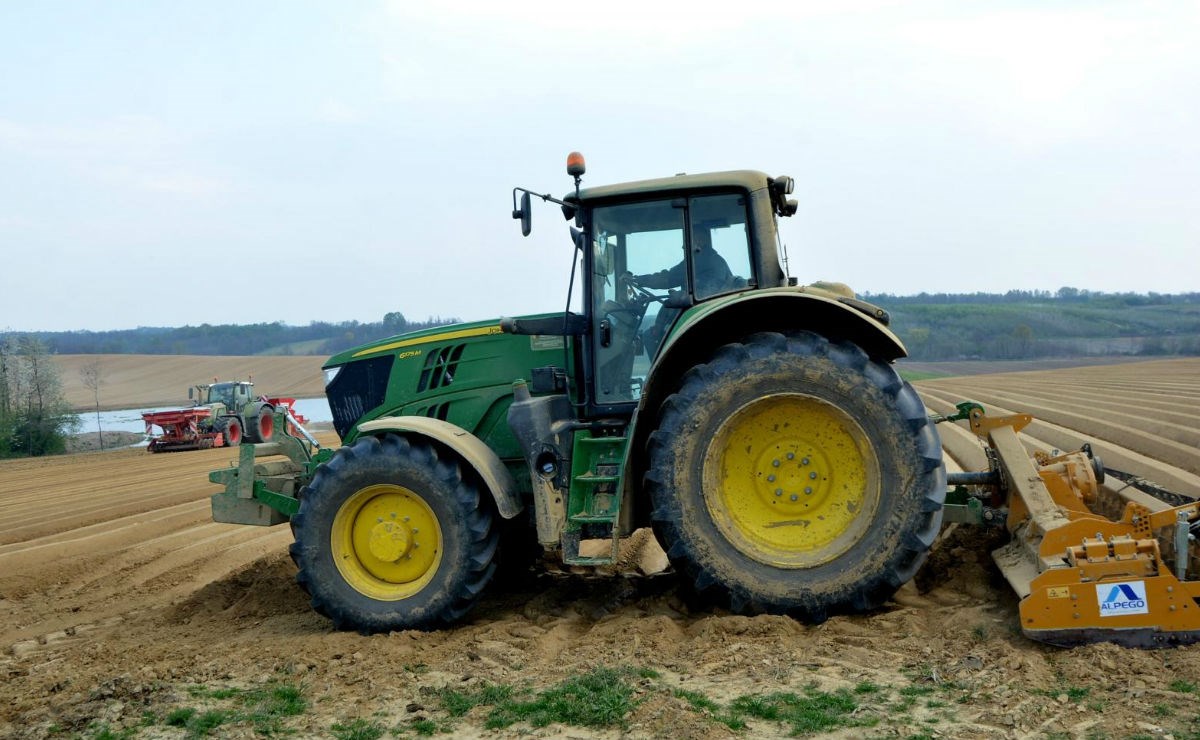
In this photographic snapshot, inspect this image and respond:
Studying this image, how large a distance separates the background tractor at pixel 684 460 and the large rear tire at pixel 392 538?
0.01 m

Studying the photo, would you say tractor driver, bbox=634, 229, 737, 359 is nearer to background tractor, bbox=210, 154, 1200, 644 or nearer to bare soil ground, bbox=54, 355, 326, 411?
background tractor, bbox=210, 154, 1200, 644

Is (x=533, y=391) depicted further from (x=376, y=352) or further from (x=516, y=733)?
(x=516, y=733)

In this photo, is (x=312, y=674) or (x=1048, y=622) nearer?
(x=1048, y=622)

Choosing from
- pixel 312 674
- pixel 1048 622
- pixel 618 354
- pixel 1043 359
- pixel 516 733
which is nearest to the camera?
pixel 516 733

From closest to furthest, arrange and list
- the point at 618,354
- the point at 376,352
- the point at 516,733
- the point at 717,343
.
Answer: the point at 516,733 < the point at 717,343 < the point at 618,354 < the point at 376,352

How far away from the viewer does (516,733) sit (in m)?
3.62

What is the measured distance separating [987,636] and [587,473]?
2.13m

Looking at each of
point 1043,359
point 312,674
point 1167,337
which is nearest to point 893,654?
point 312,674

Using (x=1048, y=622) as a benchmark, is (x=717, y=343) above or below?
above

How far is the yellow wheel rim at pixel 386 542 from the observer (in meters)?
5.34

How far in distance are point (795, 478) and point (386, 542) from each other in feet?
7.42

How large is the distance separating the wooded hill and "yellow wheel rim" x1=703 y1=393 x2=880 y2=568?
2835 centimetres

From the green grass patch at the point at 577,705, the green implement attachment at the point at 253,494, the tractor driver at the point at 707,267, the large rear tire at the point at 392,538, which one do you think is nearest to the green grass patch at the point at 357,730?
the green grass patch at the point at 577,705

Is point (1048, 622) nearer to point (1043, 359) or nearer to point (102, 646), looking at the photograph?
point (102, 646)
